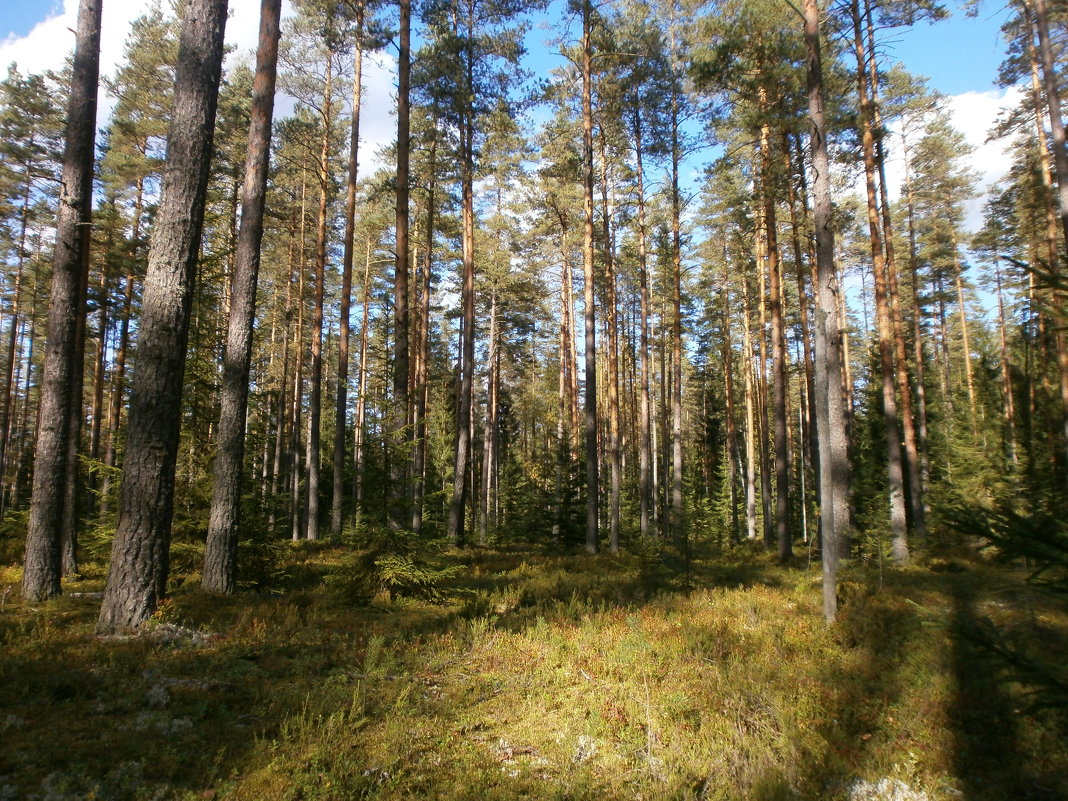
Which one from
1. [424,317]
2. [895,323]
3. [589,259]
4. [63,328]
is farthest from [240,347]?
[895,323]

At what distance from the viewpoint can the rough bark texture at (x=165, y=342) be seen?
5977mm

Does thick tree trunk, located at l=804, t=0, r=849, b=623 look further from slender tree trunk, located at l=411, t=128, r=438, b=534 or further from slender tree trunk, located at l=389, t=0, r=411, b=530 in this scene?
slender tree trunk, located at l=411, t=128, r=438, b=534

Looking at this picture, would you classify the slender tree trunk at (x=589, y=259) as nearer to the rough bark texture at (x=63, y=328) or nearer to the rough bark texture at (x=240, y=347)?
the rough bark texture at (x=240, y=347)

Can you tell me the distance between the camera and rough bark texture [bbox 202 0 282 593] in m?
7.77

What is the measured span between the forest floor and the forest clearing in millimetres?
39

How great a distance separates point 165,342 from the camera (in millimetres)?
6227

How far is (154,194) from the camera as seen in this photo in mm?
18766

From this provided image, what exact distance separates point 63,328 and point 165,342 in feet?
9.07

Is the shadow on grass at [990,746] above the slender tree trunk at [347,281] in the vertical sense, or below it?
below

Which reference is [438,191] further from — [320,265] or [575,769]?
Answer: [575,769]

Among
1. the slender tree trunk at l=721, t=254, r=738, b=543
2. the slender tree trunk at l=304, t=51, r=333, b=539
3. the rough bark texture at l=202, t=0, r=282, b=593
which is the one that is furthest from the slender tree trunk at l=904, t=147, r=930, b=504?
the rough bark texture at l=202, t=0, r=282, b=593

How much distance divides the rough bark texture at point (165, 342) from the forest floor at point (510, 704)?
1.79 ft

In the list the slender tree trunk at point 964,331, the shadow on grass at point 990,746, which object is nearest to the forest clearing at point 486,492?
the shadow on grass at point 990,746

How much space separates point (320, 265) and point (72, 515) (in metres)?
9.68
